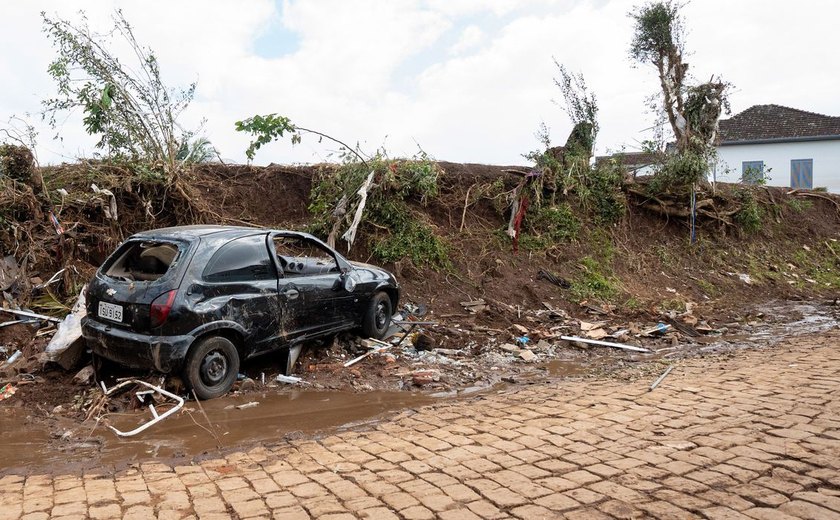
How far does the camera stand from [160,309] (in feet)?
17.4

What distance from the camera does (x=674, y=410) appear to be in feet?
17.0

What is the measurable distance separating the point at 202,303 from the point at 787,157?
1394 inches

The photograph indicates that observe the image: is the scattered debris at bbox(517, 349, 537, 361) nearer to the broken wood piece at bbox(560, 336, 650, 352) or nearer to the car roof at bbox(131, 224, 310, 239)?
the broken wood piece at bbox(560, 336, 650, 352)

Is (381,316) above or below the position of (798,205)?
below

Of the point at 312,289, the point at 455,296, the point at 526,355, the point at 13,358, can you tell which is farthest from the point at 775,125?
the point at 13,358

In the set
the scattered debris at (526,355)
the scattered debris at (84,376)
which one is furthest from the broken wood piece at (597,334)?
the scattered debris at (84,376)

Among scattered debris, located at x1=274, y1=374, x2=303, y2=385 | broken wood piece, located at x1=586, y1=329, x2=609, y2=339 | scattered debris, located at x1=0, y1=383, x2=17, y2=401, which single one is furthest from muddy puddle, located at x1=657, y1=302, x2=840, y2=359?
scattered debris, located at x1=0, y1=383, x2=17, y2=401

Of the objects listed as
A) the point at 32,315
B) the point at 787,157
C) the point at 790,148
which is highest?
the point at 790,148

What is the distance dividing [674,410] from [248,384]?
4.15m

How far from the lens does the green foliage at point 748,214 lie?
16266 millimetres

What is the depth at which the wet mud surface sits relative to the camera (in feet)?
14.8

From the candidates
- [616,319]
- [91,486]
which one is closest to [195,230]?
[91,486]

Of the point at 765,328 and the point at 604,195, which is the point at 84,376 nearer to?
the point at 765,328

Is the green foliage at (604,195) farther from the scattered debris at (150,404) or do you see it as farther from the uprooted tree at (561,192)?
the scattered debris at (150,404)
